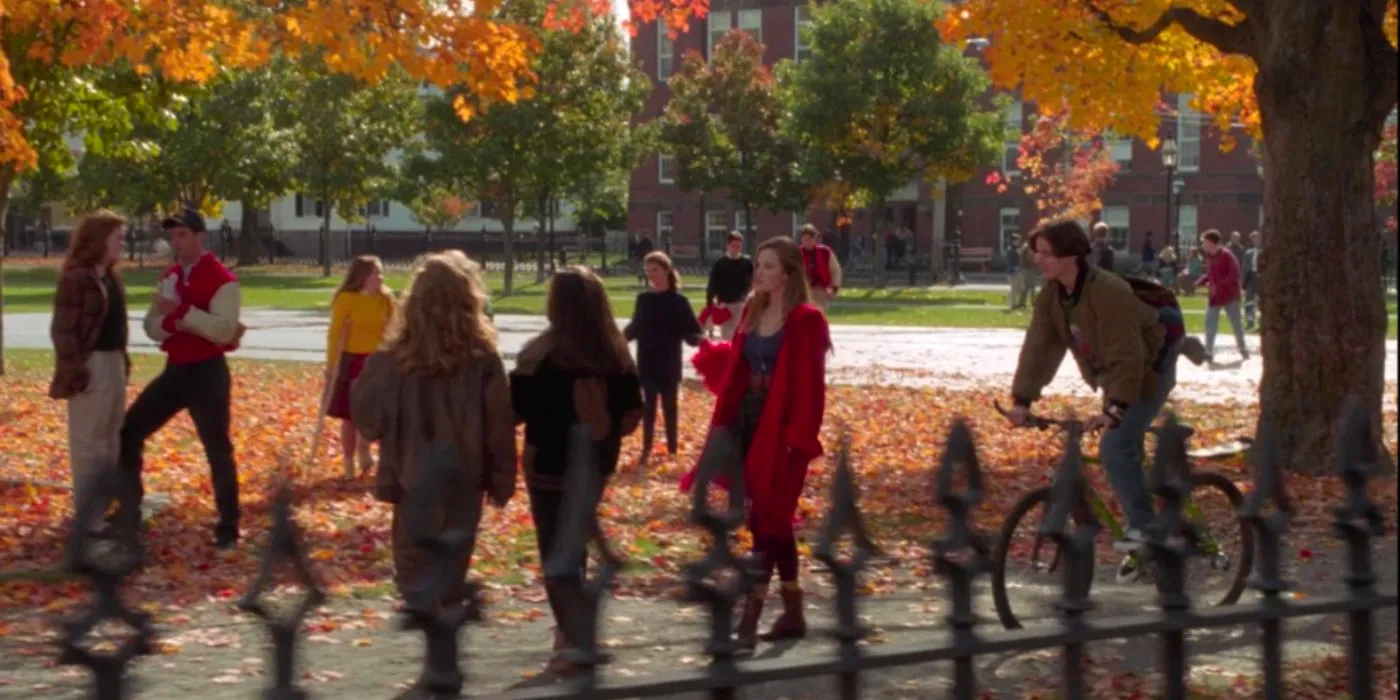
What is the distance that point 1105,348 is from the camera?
834cm

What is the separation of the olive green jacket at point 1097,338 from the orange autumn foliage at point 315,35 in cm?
758

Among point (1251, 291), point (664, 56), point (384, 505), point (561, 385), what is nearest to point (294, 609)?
point (561, 385)

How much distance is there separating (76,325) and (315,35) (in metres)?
5.32

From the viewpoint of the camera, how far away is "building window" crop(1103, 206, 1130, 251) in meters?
69.8

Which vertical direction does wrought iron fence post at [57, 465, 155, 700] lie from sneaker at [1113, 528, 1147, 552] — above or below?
above

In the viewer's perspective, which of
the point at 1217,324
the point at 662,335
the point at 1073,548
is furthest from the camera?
the point at 1217,324

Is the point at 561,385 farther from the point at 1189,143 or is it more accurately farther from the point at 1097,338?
the point at 1189,143

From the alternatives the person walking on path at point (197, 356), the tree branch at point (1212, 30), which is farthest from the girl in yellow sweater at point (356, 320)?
the tree branch at point (1212, 30)

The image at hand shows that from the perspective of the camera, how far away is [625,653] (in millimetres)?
7867

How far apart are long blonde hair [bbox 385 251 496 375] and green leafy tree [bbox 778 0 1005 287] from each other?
4562 centimetres

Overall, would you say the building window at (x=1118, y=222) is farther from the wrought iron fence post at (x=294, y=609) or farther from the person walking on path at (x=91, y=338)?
the wrought iron fence post at (x=294, y=609)

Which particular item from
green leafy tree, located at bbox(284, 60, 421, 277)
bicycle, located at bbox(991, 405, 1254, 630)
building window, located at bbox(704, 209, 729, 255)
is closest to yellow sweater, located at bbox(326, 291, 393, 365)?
bicycle, located at bbox(991, 405, 1254, 630)

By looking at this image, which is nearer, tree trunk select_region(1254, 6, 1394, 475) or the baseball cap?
the baseball cap

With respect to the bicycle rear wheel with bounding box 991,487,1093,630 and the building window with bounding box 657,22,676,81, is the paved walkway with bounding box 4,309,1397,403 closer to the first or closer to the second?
the bicycle rear wheel with bounding box 991,487,1093,630
